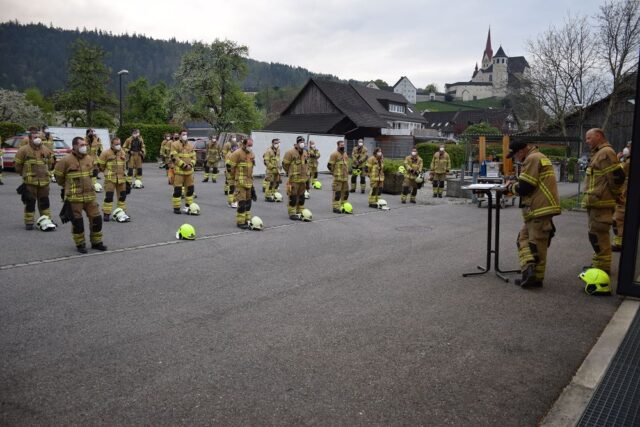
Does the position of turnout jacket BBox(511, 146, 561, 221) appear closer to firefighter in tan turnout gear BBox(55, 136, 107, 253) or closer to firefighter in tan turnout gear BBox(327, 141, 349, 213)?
firefighter in tan turnout gear BBox(55, 136, 107, 253)

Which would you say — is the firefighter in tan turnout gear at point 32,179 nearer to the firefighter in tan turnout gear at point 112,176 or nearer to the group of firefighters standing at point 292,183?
the group of firefighters standing at point 292,183

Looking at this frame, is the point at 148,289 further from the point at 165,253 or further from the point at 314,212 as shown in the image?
the point at 314,212

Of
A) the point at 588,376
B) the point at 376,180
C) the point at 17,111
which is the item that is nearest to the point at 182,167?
the point at 376,180

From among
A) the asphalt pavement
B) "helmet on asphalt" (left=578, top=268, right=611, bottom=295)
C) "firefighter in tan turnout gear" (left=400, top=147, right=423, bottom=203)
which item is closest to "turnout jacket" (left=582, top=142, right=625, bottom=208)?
"helmet on asphalt" (left=578, top=268, right=611, bottom=295)

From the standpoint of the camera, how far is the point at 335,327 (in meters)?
5.46

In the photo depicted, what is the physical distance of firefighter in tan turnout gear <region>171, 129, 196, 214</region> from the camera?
13500mm

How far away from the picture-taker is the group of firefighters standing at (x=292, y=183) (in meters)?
7.09

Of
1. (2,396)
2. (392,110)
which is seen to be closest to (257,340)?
(2,396)

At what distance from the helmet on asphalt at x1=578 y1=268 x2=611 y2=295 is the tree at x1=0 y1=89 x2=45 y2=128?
52.7 m

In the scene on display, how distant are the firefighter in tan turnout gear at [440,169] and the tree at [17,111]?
141 feet

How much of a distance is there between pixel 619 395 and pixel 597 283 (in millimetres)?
3191

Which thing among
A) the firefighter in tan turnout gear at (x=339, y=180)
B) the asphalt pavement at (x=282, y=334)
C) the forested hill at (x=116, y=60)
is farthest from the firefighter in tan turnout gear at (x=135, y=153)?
the forested hill at (x=116, y=60)

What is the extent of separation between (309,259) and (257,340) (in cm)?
394

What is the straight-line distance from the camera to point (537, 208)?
277 inches
